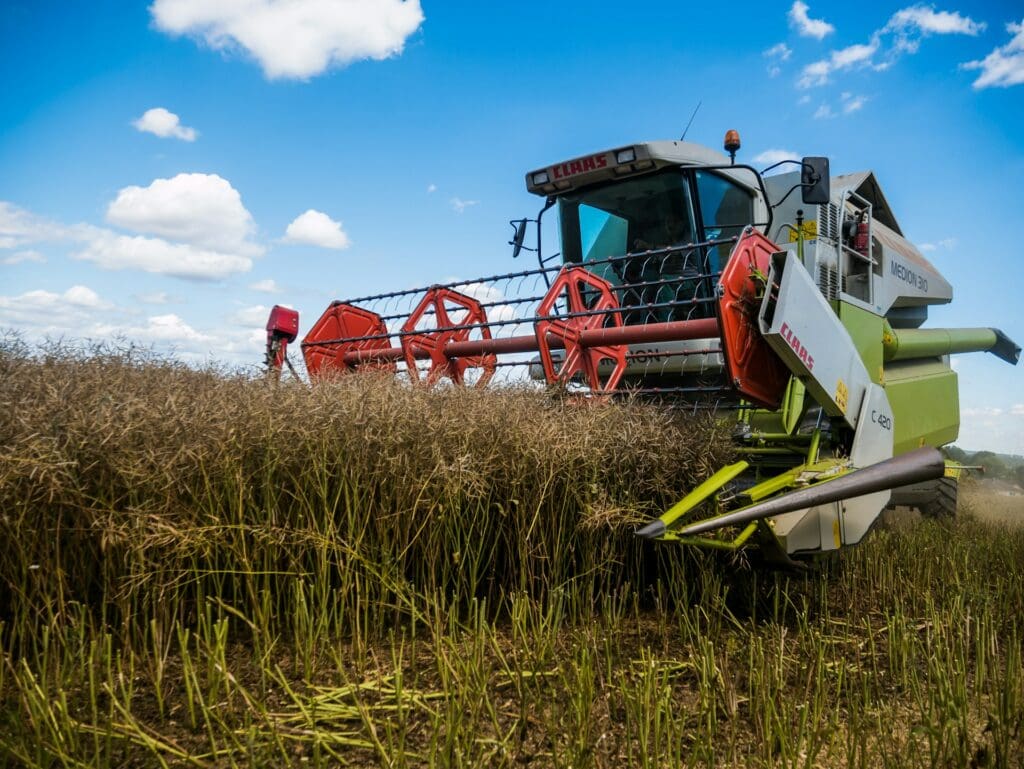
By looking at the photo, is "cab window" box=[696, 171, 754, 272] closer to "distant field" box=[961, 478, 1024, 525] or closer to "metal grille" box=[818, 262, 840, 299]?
"metal grille" box=[818, 262, 840, 299]

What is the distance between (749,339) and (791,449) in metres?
0.68

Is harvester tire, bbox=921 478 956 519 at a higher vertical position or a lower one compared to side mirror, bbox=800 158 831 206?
lower

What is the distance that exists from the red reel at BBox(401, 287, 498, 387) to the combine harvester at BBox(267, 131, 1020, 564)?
13mm

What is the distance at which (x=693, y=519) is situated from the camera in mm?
3346

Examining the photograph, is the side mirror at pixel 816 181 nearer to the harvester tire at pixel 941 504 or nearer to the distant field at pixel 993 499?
the harvester tire at pixel 941 504

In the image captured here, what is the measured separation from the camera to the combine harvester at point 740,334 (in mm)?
3205

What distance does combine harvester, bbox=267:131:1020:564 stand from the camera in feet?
10.5

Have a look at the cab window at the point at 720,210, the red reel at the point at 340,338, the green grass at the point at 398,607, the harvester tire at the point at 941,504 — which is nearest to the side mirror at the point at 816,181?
the cab window at the point at 720,210

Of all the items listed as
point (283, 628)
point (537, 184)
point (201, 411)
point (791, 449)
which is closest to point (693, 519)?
point (791, 449)

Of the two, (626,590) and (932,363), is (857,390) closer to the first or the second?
(626,590)

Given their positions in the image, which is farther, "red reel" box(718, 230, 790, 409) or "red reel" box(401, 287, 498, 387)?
"red reel" box(401, 287, 498, 387)

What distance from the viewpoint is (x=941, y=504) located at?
620cm

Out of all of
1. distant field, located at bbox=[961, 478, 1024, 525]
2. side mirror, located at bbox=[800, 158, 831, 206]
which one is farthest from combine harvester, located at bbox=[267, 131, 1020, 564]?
distant field, located at bbox=[961, 478, 1024, 525]

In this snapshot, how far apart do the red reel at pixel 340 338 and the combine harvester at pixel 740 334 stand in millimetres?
14
